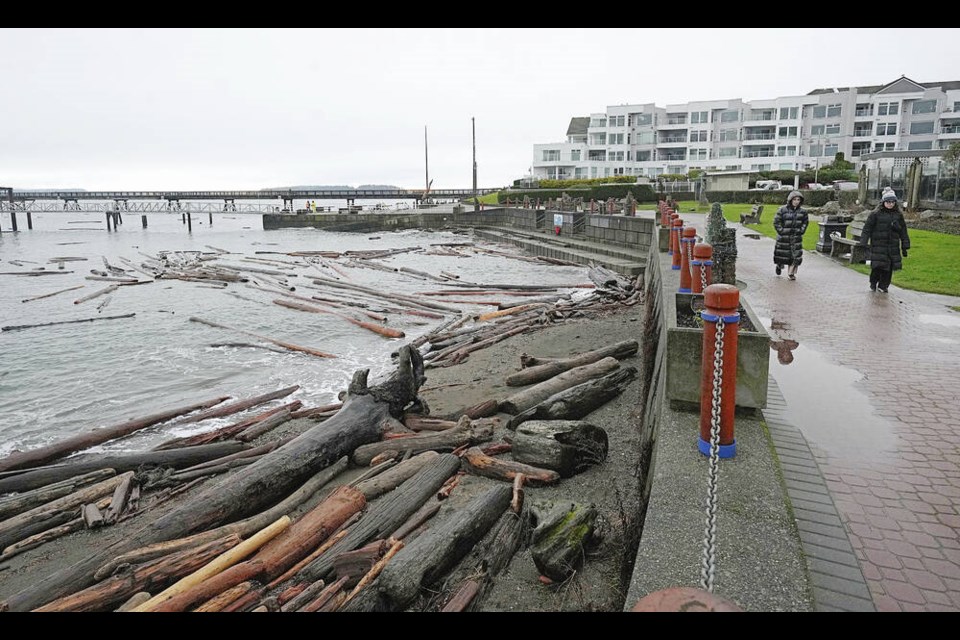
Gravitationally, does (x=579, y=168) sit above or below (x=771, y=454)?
above

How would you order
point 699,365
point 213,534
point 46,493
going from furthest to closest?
point 46,493 → point 213,534 → point 699,365

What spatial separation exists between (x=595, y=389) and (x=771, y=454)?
3.81 meters

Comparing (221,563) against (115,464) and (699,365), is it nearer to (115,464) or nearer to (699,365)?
(115,464)

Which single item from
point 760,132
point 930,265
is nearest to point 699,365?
point 930,265

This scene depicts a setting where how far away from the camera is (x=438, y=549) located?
4645 millimetres

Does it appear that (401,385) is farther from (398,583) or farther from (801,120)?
(801,120)

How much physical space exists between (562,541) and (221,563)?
281 centimetres

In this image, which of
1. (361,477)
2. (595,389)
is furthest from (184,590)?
(595,389)

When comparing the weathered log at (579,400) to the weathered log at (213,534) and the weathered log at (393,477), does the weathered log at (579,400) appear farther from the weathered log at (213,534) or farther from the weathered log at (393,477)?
the weathered log at (213,534)

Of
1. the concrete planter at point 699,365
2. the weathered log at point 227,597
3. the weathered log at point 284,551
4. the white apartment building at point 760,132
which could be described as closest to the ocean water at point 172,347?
the weathered log at point 284,551

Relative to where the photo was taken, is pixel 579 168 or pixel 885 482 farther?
pixel 579 168

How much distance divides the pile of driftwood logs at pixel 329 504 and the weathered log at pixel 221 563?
14mm

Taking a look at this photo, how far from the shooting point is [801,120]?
83250 mm

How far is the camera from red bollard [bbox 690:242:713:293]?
6.78 meters
